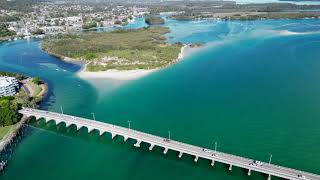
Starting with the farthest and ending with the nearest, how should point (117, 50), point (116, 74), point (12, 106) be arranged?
point (117, 50) → point (116, 74) → point (12, 106)

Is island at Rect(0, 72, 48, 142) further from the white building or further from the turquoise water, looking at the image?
the turquoise water

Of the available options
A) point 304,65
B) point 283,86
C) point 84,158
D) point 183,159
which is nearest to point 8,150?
point 84,158

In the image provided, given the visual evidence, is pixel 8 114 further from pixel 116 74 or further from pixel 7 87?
pixel 116 74

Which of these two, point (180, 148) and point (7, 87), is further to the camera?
point (7, 87)

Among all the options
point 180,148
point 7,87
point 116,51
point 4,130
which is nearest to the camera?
point 180,148

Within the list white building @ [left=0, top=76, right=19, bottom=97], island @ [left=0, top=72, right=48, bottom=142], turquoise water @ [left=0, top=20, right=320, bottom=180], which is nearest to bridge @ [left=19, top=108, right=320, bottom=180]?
turquoise water @ [left=0, top=20, right=320, bottom=180]

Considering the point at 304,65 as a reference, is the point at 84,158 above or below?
below

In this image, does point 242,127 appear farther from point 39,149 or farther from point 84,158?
point 39,149

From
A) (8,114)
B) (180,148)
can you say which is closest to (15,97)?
(8,114)
